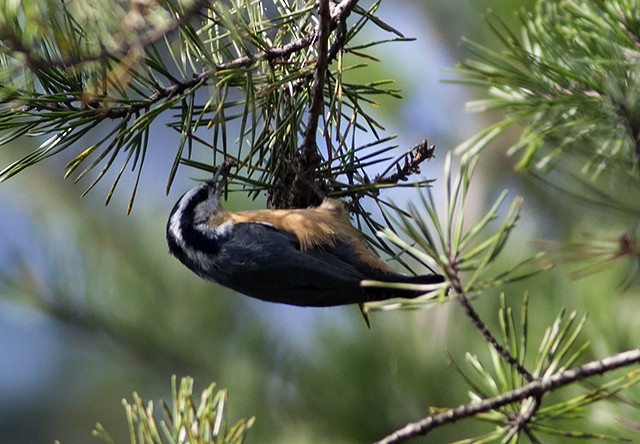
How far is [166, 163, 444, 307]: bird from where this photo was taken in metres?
1.44

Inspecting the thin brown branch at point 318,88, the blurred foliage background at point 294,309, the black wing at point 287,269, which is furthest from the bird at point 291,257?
the blurred foliage background at point 294,309

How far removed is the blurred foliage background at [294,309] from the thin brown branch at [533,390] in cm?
33

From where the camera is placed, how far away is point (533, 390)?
2.73 ft

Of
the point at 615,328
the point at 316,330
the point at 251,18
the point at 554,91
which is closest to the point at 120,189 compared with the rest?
the point at 316,330

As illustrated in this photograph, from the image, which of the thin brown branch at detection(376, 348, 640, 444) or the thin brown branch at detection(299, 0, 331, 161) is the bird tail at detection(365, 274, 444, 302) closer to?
the thin brown branch at detection(299, 0, 331, 161)

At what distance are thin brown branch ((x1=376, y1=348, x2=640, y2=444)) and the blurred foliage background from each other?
326mm

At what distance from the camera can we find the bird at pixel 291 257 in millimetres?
1443

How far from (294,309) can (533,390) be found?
1675 millimetres

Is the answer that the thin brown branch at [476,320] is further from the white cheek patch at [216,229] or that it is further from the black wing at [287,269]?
the white cheek patch at [216,229]

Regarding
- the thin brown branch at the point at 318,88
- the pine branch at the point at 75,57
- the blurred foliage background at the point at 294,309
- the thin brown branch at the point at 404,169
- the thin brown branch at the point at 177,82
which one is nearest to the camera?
the pine branch at the point at 75,57

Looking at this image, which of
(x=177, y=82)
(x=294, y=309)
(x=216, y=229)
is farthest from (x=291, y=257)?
(x=294, y=309)

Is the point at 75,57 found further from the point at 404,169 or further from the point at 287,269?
the point at 287,269

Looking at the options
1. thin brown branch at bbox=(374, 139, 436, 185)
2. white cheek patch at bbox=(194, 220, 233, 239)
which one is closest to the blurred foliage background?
thin brown branch at bbox=(374, 139, 436, 185)

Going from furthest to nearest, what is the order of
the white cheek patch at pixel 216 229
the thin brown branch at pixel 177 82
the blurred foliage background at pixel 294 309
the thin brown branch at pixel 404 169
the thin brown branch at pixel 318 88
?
the blurred foliage background at pixel 294 309 < the white cheek patch at pixel 216 229 < the thin brown branch at pixel 404 169 < the thin brown branch at pixel 318 88 < the thin brown branch at pixel 177 82
